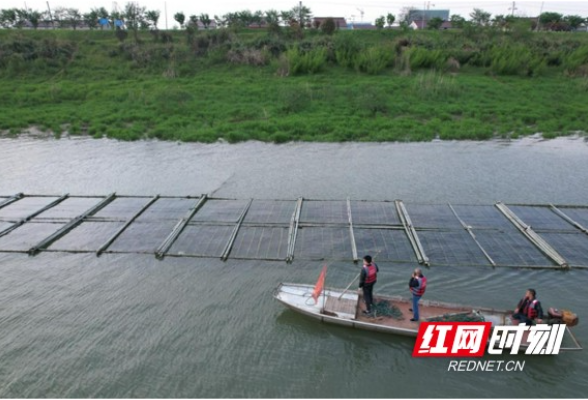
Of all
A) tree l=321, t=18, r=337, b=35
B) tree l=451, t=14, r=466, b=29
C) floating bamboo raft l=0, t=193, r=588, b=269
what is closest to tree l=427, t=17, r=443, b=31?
tree l=451, t=14, r=466, b=29

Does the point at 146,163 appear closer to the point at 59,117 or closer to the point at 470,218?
the point at 59,117

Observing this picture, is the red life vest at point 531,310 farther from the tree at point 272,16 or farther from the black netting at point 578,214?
the tree at point 272,16

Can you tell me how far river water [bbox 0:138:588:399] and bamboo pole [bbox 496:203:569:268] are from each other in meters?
0.61

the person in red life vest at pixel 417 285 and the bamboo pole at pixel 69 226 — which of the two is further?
the bamboo pole at pixel 69 226

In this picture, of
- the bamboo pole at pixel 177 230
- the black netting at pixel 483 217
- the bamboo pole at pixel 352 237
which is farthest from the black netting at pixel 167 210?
the black netting at pixel 483 217

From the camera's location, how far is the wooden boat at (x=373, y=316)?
1045cm

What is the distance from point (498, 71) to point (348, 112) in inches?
840

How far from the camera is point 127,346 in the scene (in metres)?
10.6

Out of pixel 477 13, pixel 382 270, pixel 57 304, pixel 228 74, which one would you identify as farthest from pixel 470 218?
pixel 477 13

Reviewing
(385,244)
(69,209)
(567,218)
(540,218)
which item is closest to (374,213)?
(385,244)

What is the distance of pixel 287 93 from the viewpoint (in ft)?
115

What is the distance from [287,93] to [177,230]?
22.1 m

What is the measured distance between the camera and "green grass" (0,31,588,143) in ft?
99.7

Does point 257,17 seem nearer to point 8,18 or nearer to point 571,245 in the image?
point 8,18
